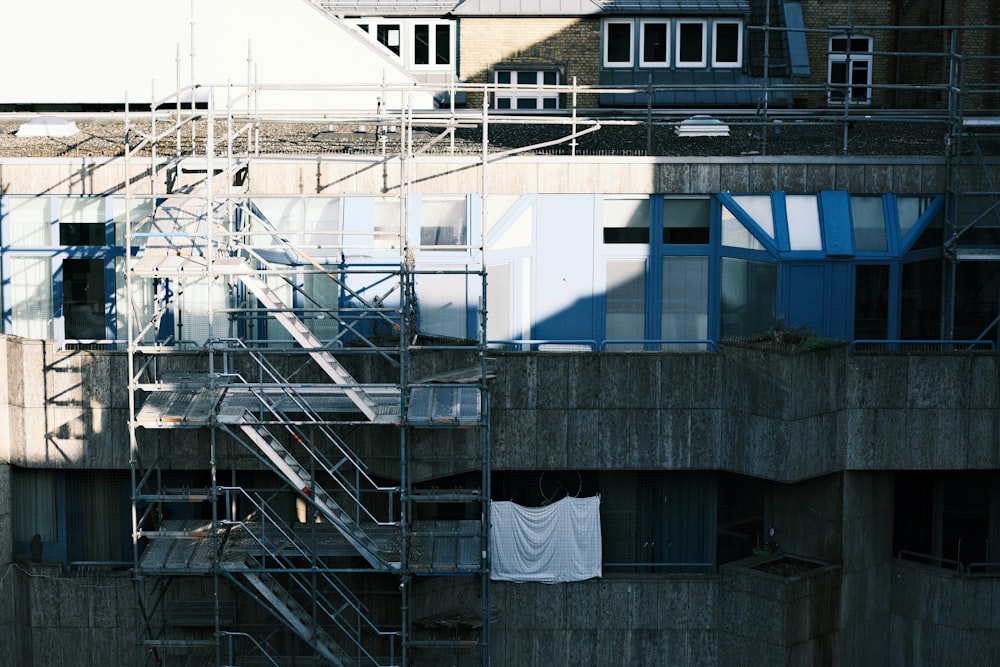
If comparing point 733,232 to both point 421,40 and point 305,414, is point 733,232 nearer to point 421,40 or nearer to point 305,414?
point 305,414

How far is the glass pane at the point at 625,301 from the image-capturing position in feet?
93.0

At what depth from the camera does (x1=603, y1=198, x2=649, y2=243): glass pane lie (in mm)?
28219

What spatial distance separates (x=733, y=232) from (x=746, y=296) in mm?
1139

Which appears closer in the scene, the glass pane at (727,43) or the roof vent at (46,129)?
the roof vent at (46,129)

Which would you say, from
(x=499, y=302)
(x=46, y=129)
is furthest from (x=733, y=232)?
(x=46, y=129)

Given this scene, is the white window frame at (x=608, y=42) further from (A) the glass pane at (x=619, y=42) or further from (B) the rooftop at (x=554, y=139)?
(B) the rooftop at (x=554, y=139)

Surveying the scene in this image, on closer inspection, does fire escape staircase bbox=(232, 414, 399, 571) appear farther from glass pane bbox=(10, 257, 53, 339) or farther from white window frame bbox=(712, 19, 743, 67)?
white window frame bbox=(712, 19, 743, 67)

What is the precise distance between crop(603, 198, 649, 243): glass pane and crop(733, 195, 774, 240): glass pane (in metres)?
1.61

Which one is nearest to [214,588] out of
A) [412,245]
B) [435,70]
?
[412,245]

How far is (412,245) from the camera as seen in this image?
2669 cm

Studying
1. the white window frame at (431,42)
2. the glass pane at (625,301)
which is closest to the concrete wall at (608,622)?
the glass pane at (625,301)

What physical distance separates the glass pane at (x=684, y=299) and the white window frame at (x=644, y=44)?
48.8ft

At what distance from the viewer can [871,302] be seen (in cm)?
2814

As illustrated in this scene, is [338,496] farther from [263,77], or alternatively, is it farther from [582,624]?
[263,77]
